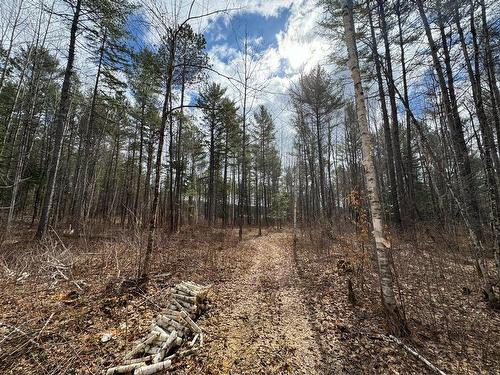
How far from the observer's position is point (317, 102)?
48.1 ft

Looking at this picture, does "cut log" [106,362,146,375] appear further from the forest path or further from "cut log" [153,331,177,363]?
the forest path

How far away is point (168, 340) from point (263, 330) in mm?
1528

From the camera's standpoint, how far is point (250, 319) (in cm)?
399

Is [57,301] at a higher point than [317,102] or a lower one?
lower

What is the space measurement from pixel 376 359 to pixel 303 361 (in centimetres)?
94

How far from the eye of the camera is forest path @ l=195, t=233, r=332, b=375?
282 cm

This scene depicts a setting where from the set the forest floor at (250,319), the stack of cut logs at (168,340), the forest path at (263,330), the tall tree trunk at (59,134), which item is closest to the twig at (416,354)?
the forest floor at (250,319)

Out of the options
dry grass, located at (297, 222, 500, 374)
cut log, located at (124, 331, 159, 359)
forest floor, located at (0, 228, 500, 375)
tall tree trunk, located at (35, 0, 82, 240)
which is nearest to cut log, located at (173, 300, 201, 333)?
forest floor, located at (0, 228, 500, 375)

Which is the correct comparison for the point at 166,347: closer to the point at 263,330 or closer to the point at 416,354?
the point at 263,330

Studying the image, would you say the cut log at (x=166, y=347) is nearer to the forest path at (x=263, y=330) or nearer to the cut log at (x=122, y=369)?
the cut log at (x=122, y=369)

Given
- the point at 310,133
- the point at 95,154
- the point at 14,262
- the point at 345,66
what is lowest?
the point at 14,262

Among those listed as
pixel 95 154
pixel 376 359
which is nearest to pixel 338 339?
pixel 376 359

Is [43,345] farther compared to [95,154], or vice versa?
[95,154]

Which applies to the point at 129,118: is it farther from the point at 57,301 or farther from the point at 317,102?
the point at 57,301
